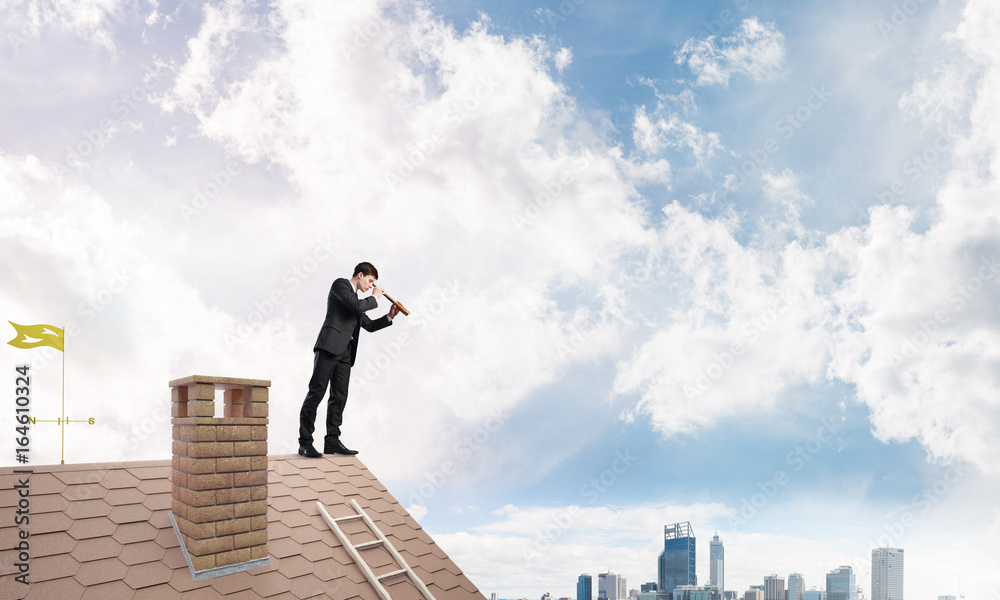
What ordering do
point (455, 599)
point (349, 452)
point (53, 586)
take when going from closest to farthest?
point (53, 586)
point (455, 599)
point (349, 452)

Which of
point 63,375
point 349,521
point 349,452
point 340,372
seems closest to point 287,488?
point 349,521

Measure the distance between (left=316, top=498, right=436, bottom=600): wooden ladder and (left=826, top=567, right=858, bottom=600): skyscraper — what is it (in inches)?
1032

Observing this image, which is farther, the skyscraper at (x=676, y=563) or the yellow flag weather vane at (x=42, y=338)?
the skyscraper at (x=676, y=563)

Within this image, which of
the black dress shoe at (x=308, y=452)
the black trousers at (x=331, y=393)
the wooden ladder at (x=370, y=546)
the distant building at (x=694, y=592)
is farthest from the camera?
the distant building at (x=694, y=592)

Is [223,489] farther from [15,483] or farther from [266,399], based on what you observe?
[15,483]

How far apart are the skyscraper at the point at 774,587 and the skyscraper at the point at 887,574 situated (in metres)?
12.7

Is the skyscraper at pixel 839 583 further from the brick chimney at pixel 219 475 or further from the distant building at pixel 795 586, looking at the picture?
the brick chimney at pixel 219 475

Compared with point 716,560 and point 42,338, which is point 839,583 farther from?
point 42,338

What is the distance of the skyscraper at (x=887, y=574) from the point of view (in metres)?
19.0

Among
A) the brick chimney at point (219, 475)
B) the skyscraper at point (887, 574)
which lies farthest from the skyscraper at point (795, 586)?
the brick chimney at point (219, 475)

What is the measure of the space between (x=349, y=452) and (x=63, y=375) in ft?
10.1

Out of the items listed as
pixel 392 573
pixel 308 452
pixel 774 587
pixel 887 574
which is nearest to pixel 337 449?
pixel 308 452

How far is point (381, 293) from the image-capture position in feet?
22.0

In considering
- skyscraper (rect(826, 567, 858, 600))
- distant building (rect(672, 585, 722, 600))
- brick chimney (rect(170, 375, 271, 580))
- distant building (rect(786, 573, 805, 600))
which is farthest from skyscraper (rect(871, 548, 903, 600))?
brick chimney (rect(170, 375, 271, 580))
